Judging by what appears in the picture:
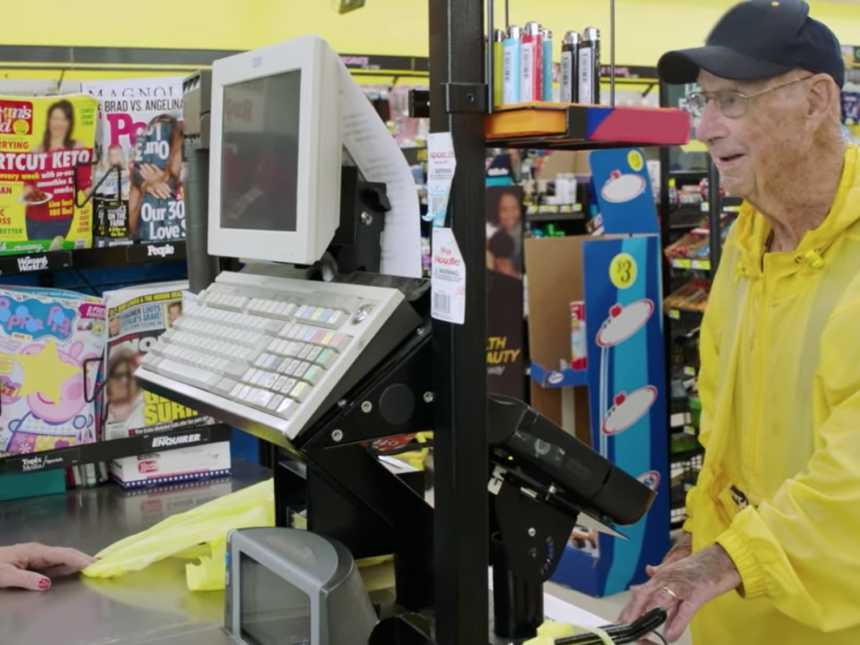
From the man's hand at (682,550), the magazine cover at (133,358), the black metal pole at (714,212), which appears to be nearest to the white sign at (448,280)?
the man's hand at (682,550)

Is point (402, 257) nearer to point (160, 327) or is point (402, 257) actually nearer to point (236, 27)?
point (160, 327)

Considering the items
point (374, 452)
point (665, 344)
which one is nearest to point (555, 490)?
point (374, 452)

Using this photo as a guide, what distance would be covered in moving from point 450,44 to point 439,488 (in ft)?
1.79

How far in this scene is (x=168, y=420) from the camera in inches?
106

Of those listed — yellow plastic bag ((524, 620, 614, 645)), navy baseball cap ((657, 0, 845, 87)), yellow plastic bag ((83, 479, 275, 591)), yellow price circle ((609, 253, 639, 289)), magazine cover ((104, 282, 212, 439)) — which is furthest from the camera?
yellow price circle ((609, 253, 639, 289))

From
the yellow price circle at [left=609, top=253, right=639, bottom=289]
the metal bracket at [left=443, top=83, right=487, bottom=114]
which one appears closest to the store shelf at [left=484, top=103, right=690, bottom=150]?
the metal bracket at [left=443, top=83, right=487, bottom=114]

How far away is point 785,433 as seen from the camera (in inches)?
71.0

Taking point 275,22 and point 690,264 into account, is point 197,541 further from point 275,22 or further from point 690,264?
point 275,22

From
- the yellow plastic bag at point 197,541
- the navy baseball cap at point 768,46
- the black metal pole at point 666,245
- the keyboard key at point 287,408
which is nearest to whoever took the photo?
the keyboard key at point 287,408

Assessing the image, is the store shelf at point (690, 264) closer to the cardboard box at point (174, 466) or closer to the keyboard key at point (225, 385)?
the cardboard box at point (174, 466)

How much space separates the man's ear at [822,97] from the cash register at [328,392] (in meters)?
0.69

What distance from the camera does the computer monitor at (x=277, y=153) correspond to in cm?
144

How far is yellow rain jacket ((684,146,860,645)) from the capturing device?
4.95 feet

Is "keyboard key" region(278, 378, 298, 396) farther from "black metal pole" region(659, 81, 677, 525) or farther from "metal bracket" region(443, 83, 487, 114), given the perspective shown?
"black metal pole" region(659, 81, 677, 525)
